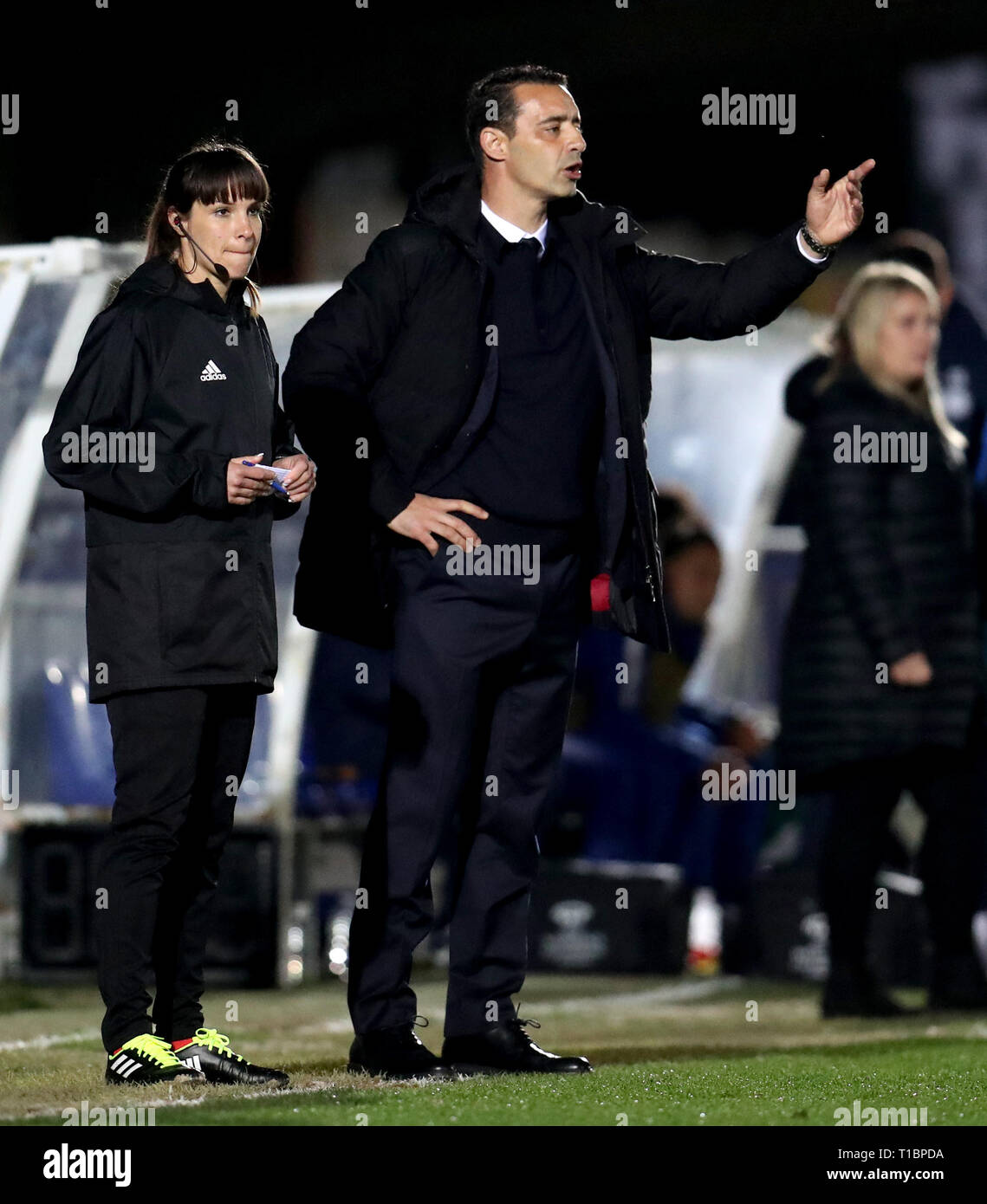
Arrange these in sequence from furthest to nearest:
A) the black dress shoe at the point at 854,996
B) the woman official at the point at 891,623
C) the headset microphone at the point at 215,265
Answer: the woman official at the point at 891,623, the black dress shoe at the point at 854,996, the headset microphone at the point at 215,265

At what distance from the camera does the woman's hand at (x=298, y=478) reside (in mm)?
3834

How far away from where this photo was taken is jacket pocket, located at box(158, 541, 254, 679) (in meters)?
3.81

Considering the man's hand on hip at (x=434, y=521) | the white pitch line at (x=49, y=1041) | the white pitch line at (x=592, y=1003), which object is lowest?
Answer: the white pitch line at (x=592, y=1003)

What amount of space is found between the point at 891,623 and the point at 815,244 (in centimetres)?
226

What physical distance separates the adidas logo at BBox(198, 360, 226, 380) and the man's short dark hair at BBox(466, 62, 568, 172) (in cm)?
62

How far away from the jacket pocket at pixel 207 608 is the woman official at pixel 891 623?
255cm

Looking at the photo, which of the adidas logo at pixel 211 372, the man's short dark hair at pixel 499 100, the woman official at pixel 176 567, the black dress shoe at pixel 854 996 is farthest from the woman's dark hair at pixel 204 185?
the black dress shoe at pixel 854 996

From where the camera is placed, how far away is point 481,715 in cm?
402

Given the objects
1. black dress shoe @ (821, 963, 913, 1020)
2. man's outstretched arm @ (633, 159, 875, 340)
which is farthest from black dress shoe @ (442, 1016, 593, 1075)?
black dress shoe @ (821, 963, 913, 1020)

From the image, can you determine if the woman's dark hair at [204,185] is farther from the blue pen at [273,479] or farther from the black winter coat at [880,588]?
the black winter coat at [880,588]

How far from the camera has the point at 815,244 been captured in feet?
12.9
